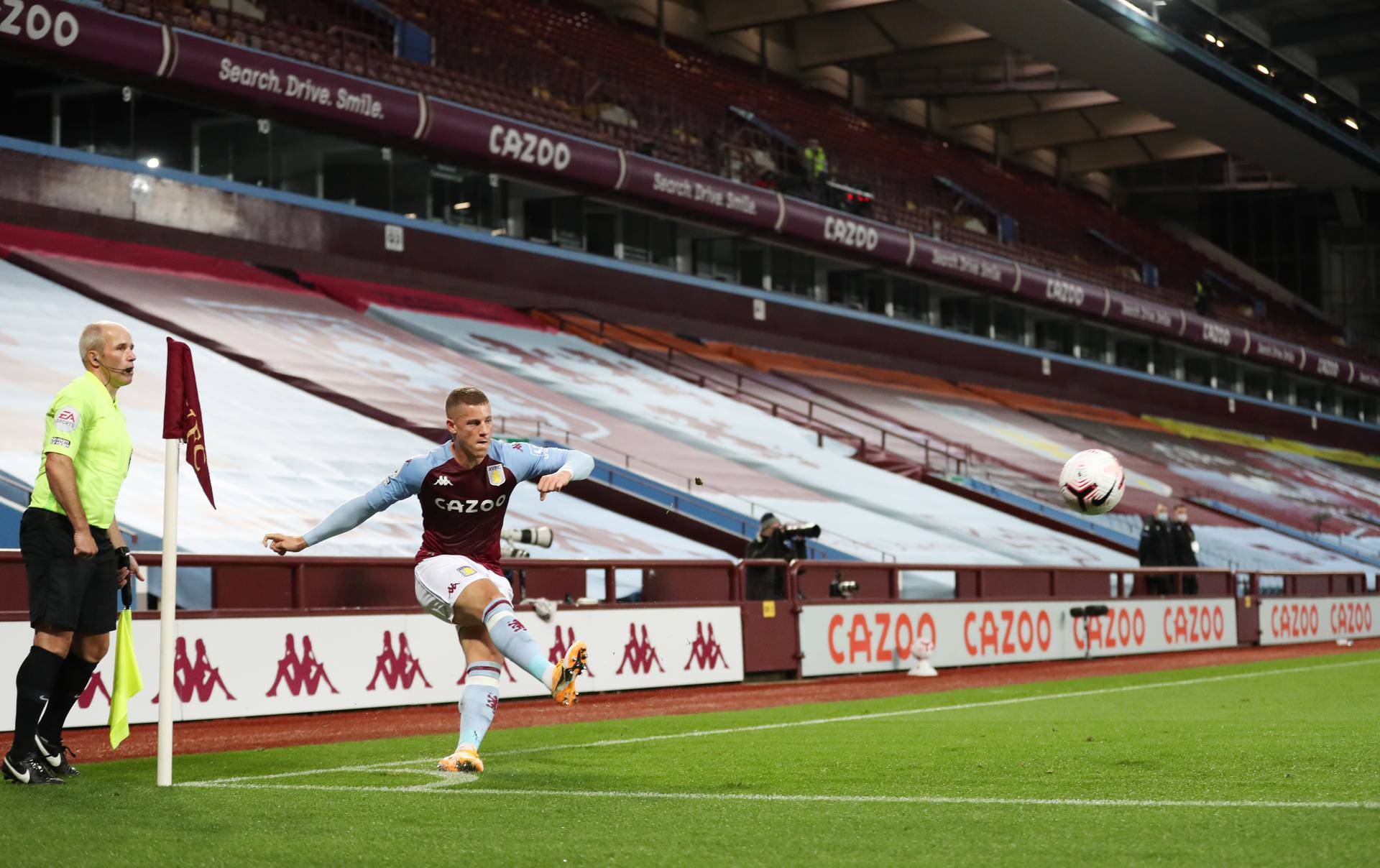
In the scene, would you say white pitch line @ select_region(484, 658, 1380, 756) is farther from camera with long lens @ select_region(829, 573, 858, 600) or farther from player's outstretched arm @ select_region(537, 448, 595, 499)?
camera with long lens @ select_region(829, 573, 858, 600)

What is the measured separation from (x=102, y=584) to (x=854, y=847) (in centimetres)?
356

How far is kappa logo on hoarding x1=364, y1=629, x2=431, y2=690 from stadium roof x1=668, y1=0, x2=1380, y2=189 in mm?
26200

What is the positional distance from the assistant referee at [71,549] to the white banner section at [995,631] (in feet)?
30.7

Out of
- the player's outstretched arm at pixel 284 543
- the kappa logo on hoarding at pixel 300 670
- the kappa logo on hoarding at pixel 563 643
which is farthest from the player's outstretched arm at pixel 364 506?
the kappa logo on hoarding at pixel 563 643

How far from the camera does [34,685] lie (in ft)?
21.4

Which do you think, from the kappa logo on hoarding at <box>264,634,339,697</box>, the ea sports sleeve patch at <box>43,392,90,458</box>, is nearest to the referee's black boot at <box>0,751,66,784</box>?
the ea sports sleeve patch at <box>43,392,90,458</box>

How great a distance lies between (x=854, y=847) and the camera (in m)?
4.80

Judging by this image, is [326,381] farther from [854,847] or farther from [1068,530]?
[854,847]

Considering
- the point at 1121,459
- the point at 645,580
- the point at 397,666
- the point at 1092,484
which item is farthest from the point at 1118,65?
the point at 397,666

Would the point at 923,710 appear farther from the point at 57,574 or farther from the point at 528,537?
the point at 57,574

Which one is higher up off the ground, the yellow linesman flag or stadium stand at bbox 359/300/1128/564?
stadium stand at bbox 359/300/1128/564

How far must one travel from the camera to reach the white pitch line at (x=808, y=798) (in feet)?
18.2

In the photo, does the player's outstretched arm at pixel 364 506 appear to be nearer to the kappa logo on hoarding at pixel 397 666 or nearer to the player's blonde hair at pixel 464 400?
the player's blonde hair at pixel 464 400

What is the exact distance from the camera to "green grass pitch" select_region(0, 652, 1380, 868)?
477cm
